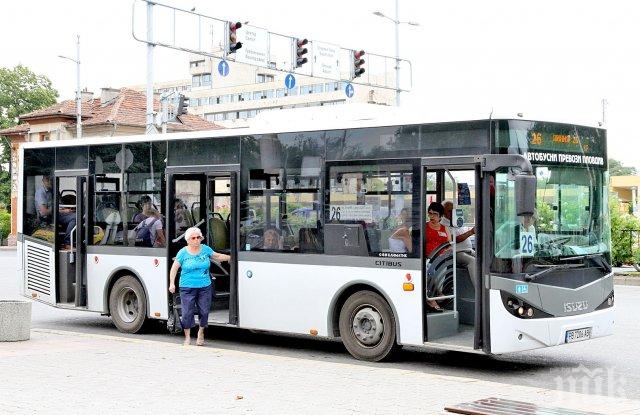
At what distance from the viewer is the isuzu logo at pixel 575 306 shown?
1119 cm

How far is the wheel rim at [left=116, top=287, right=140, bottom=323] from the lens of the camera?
15281mm

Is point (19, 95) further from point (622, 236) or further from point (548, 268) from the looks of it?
point (548, 268)

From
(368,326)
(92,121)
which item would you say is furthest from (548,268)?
(92,121)

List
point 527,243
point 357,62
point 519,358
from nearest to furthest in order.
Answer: point 527,243
point 519,358
point 357,62

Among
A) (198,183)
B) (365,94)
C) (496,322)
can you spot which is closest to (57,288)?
(198,183)

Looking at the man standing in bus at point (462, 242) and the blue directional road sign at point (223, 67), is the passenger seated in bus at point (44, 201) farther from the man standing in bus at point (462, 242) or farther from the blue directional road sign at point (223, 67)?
the blue directional road sign at point (223, 67)

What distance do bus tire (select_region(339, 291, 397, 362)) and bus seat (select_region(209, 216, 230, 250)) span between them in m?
2.81

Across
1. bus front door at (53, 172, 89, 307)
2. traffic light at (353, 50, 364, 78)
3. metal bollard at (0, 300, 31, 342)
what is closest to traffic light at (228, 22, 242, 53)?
traffic light at (353, 50, 364, 78)

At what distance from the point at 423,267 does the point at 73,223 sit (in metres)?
6.90

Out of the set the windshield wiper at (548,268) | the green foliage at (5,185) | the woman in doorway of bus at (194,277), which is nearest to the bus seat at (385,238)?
the windshield wiper at (548,268)

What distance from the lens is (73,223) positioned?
52.7 ft

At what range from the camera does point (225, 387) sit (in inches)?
376

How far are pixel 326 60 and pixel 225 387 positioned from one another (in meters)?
26.0

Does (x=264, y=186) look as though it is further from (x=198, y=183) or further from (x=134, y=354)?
(x=134, y=354)
